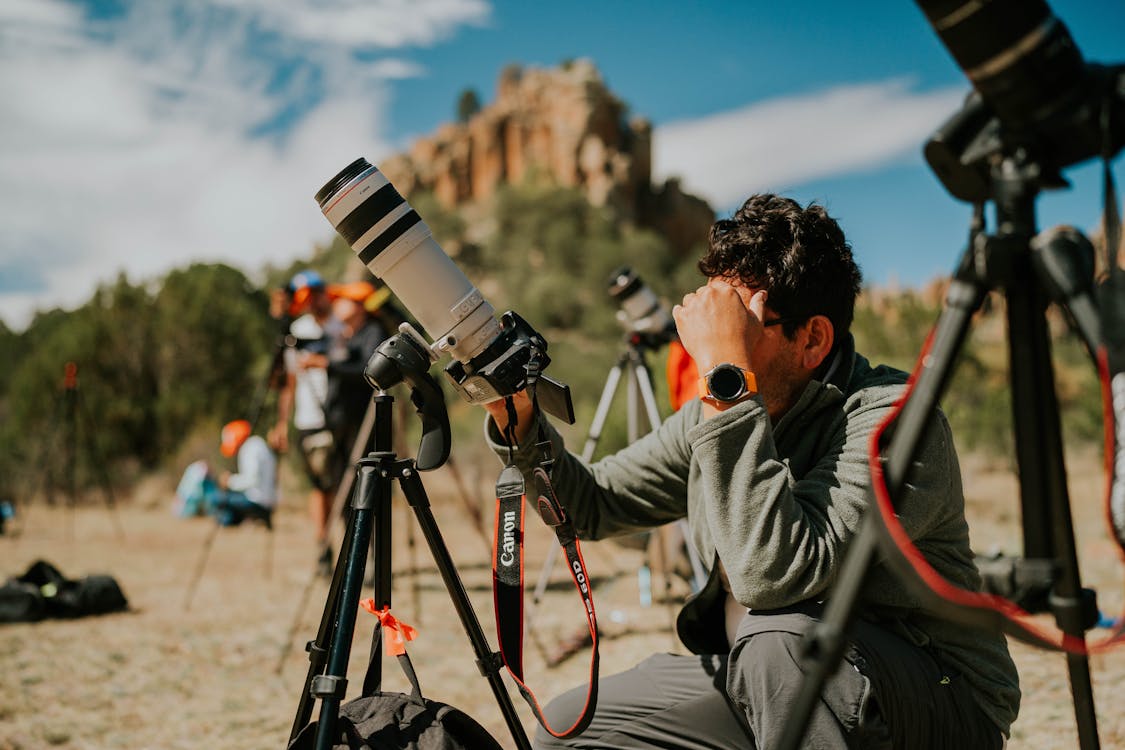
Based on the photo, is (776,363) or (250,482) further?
(250,482)

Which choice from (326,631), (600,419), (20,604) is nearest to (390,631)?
(326,631)

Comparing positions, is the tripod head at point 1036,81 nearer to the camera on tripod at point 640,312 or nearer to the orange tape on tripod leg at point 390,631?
the orange tape on tripod leg at point 390,631

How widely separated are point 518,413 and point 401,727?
747 millimetres

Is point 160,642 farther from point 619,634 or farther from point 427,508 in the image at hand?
point 427,508

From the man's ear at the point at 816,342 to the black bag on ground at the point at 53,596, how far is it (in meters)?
4.82

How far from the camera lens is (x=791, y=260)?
1.84m

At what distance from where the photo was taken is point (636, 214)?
66.4 metres

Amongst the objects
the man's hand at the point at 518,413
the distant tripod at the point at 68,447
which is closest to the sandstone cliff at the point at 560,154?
the distant tripod at the point at 68,447

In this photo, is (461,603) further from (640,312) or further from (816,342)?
(640,312)

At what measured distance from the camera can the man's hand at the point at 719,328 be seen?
171 cm

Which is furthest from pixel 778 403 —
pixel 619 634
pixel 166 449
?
pixel 166 449

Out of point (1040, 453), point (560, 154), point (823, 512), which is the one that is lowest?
point (823, 512)

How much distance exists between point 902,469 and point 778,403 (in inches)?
31.7

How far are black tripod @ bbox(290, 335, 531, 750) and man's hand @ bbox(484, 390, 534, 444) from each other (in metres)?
0.22
